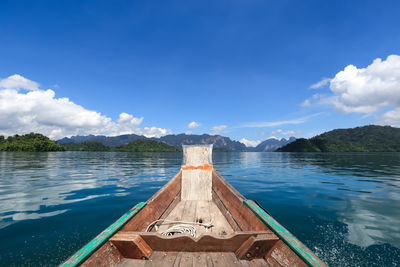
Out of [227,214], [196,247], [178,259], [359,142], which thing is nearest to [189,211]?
[227,214]

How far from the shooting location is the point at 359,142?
472ft

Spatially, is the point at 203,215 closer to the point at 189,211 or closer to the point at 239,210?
the point at 189,211

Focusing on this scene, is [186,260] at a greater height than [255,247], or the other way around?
[255,247]

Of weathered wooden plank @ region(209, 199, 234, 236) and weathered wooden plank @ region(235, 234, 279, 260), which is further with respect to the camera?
weathered wooden plank @ region(209, 199, 234, 236)

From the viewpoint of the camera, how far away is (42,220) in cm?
607

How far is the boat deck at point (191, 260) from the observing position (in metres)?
2.60

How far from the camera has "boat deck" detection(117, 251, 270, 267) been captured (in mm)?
2602

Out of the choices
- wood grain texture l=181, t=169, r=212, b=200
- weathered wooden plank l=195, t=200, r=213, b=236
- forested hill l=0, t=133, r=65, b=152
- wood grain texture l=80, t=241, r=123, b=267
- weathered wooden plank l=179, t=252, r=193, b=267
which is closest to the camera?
wood grain texture l=80, t=241, r=123, b=267

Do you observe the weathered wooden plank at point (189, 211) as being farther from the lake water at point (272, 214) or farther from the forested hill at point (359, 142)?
the forested hill at point (359, 142)

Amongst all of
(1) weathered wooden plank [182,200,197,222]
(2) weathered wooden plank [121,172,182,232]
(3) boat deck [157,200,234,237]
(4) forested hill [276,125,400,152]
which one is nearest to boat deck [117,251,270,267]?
(2) weathered wooden plank [121,172,182,232]

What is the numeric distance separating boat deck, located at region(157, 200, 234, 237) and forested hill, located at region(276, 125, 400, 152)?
497 feet

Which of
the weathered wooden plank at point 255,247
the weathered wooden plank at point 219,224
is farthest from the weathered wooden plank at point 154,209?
the weathered wooden plank at point 255,247

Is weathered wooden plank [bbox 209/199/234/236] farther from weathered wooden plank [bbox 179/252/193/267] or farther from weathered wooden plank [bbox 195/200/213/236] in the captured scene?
weathered wooden plank [bbox 179/252/193/267]

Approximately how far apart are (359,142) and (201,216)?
18928 centimetres
